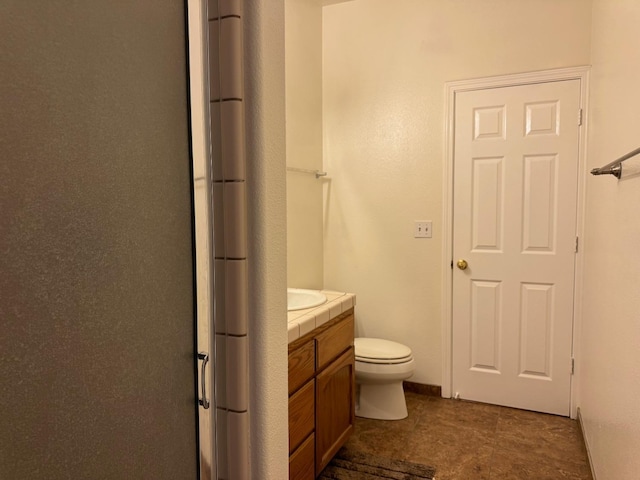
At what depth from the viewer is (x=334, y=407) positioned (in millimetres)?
2086

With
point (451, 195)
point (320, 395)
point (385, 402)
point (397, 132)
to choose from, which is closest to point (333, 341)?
point (320, 395)

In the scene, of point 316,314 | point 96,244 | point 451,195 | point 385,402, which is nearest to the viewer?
point 96,244

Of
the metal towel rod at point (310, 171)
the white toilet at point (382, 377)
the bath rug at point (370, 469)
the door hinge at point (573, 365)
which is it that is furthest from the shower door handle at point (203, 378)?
the door hinge at point (573, 365)

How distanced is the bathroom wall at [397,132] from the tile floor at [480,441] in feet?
1.29

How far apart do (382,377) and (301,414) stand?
951 mm

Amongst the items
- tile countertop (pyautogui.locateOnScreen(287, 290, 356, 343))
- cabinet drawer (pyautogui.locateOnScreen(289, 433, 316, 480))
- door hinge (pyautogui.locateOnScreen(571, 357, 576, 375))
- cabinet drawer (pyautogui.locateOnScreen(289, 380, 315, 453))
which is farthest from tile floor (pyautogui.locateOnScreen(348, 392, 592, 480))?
tile countertop (pyautogui.locateOnScreen(287, 290, 356, 343))

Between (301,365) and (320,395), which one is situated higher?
(301,365)

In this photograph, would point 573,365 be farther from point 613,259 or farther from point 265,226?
point 265,226

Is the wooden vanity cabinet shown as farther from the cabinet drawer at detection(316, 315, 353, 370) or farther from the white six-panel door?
the white six-panel door

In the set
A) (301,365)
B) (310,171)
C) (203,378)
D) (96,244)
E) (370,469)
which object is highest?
(310,171)

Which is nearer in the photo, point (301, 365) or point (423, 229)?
point (301, 365)

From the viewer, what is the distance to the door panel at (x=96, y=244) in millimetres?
497

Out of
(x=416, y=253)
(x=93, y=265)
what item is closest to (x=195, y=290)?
(x=93, y=265)

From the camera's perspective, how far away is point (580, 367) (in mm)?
2619
